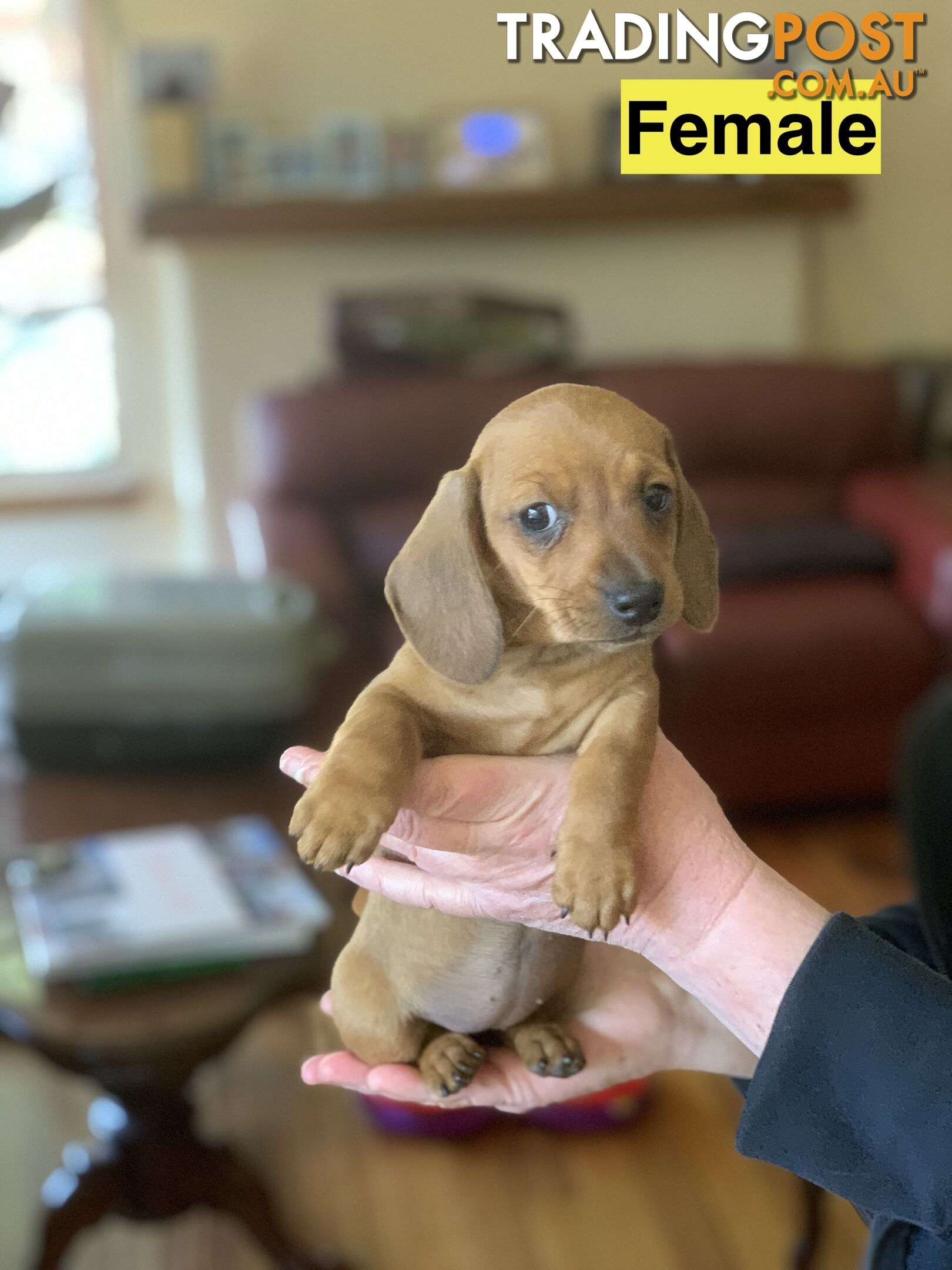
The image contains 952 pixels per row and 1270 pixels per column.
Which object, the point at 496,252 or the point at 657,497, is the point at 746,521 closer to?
the point at 657,497

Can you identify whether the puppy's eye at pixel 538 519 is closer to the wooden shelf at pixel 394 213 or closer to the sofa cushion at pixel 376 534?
the sofa cushion at pixel 376 534

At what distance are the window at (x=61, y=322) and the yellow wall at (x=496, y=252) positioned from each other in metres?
0.12

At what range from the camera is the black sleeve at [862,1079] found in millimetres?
554

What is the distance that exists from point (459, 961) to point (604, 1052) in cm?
16

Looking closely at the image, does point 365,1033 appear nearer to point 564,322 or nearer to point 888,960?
point 888,960

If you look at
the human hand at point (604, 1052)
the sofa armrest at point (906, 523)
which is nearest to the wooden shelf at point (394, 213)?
the sofa armrest at point (906, 523)

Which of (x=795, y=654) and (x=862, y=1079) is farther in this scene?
(x=795, y=654)

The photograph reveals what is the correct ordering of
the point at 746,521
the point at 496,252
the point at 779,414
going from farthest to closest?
the point at 496,252 → the point at 779,414 → the point at 746,521

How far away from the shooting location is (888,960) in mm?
566

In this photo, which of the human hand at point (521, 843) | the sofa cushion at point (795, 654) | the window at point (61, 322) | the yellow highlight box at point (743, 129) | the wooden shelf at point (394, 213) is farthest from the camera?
the wooden shelf at point (394, 213)

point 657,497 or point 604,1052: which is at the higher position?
point 657,497

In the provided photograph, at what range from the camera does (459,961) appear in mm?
562

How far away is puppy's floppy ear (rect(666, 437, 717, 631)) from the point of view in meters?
0.45

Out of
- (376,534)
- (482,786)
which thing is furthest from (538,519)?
(376,534)
